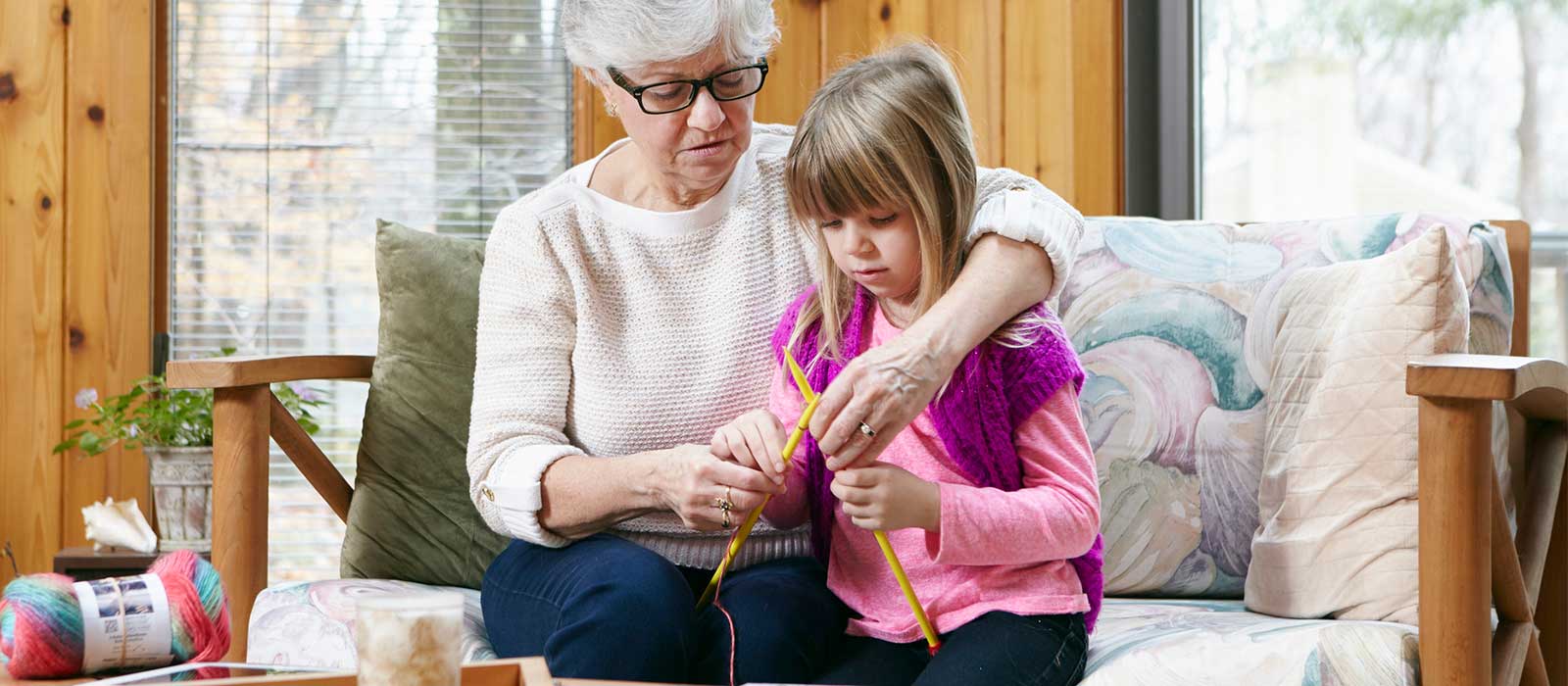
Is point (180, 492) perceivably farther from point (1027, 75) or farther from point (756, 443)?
point (1027, 75)

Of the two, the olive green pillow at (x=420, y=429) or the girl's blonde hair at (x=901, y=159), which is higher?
the girl's blonde hair at (x=901, y=159)

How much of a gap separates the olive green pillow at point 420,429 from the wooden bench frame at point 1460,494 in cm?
10

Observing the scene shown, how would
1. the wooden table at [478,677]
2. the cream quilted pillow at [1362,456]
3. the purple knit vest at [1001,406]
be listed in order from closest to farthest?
the wooden table at [478,677] → the purple knit vest at [1001,406] → the cream quilted pillow at [1362,456]

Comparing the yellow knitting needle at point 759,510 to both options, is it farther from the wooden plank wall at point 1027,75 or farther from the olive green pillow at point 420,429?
the wooden plank wall at point 1027,75

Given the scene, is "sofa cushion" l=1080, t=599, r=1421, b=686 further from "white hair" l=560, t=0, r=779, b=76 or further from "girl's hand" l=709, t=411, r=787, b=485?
"white hair" l=560, t=0, r=779, b=76

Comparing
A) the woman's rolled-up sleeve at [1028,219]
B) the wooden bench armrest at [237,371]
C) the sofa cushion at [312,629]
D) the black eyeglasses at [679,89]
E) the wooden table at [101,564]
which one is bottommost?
the wooden table at [101,564]

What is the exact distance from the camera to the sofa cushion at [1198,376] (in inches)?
66.8

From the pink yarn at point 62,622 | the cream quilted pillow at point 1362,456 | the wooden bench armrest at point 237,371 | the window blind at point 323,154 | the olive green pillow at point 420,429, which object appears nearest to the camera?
the pink yarn at point 62,622

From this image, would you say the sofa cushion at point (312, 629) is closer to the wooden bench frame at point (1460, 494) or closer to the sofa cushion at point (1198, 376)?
the wooden bench frame at point (1460, 494)

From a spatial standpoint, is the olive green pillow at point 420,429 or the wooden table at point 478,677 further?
the olive green pillow at point 420,429

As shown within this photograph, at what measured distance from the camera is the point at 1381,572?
1437 millimetres

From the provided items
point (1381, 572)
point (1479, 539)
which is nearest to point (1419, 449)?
point (1479, 539)

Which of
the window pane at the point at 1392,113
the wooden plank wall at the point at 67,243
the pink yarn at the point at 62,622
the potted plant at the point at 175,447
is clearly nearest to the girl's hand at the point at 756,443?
the pink yarn at the point at 62,622

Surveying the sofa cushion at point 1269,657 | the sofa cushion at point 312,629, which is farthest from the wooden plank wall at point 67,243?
the sofa cushion at point 1269,657
